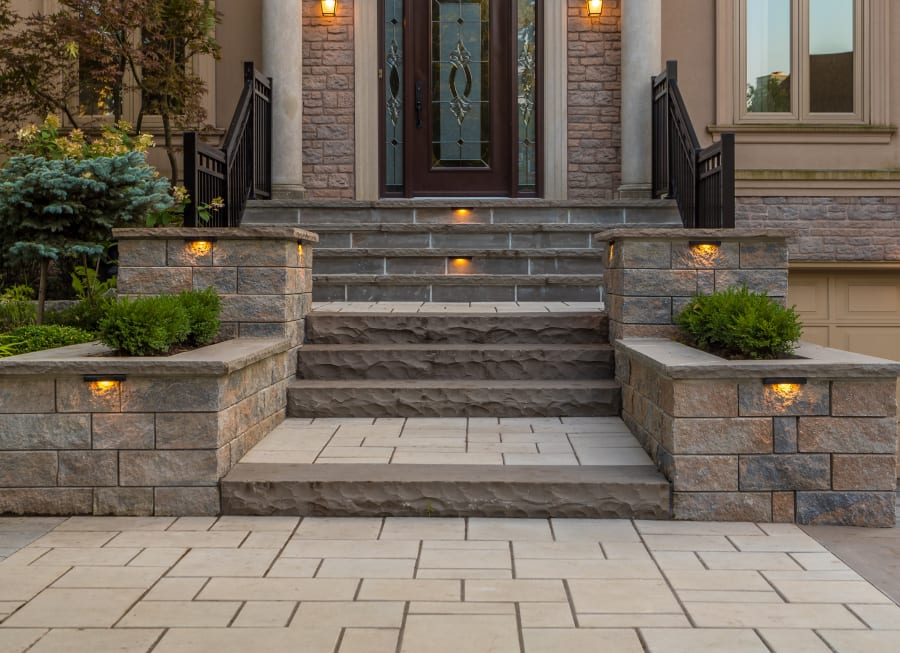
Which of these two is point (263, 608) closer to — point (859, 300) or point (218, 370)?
point (218, 370)

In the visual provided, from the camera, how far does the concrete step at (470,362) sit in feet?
16.5

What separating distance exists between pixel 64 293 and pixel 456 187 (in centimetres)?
352

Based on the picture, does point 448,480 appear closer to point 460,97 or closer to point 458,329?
point 458,329

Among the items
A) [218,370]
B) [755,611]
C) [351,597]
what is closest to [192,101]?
[218,370]

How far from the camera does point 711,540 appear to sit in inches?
138

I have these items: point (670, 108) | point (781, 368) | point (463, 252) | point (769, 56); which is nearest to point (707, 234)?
point (781, 368)

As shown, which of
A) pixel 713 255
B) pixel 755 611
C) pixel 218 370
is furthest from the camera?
pixel 713 255

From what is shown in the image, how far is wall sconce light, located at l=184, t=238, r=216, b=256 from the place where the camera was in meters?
4.83

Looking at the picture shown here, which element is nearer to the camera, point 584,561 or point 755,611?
point 755,611

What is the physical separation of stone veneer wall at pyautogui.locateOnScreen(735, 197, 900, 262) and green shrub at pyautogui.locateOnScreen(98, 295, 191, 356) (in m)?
5.71

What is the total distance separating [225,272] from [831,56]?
6.30 m

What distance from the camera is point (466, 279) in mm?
6398

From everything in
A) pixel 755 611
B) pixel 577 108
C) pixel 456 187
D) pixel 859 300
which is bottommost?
pixel 755 611

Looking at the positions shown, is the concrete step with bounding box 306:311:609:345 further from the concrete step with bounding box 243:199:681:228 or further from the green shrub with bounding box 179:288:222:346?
the concrete step with bounding box 243:199:681:228
